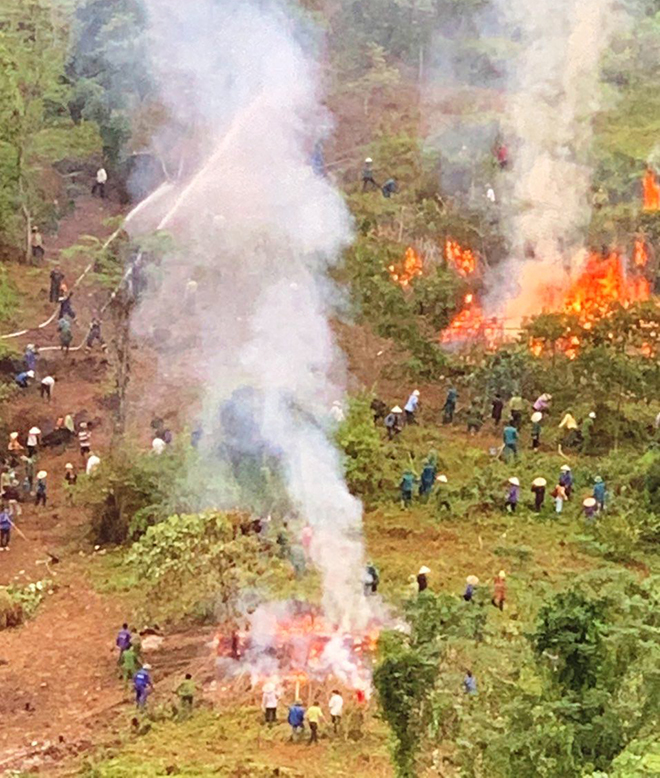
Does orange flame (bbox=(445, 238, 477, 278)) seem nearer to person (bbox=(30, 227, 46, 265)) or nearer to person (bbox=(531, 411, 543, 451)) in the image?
person (bbox=(531, 411, 543, 451))

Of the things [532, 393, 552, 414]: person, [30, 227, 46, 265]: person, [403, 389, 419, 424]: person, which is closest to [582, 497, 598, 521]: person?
[532, 393, 552, 414]: person

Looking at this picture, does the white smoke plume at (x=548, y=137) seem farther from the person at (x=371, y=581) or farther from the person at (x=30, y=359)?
the person at (x=371, y=581)

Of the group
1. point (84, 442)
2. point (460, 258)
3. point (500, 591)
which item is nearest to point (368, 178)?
point (460, 258)

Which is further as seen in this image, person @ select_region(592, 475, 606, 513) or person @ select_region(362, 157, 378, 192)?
person @ select_region(362, 157, 378, 192)

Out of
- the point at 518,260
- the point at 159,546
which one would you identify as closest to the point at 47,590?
the point at 159,546

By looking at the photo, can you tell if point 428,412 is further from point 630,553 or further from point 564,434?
point 630,553
